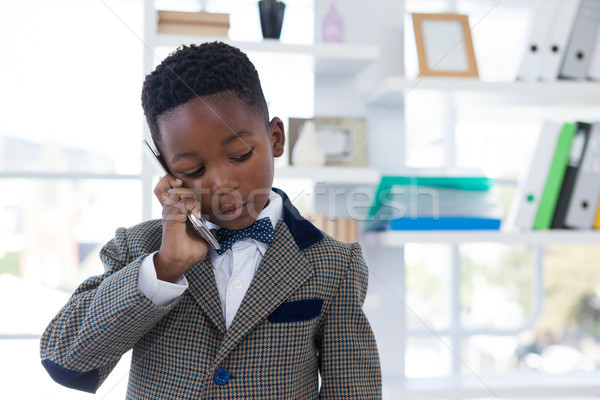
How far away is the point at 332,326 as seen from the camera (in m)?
0.80

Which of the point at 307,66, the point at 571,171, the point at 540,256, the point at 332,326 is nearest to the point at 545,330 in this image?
the point at 540,256

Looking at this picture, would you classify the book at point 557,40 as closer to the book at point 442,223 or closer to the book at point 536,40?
the book at point 536,40

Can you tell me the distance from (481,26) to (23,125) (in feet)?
5.61

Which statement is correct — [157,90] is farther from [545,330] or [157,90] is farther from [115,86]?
[545,330]

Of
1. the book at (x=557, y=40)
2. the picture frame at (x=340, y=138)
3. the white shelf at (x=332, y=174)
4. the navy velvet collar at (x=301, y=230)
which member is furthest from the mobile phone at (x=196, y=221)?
the book at (x=557, y=40)

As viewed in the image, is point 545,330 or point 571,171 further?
point 545,330

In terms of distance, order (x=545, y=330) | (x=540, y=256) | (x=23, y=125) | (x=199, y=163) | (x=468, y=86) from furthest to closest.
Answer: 1. (x=545, y=330)
2. (x=540, y=256)
3. (x=23, y=125)
4. (x=468, y=86)
5. (x=199, y=163)

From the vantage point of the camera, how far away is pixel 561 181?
174 centimetres

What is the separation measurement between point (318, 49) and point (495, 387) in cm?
113

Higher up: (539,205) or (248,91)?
(248,91)

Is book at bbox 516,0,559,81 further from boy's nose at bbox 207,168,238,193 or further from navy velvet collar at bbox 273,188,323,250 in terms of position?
boy's nose at bbox 207,168,238,193

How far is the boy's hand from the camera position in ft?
2.31

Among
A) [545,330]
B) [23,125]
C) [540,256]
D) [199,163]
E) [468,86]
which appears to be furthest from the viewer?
[545,330]

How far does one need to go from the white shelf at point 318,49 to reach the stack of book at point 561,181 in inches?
23.4
